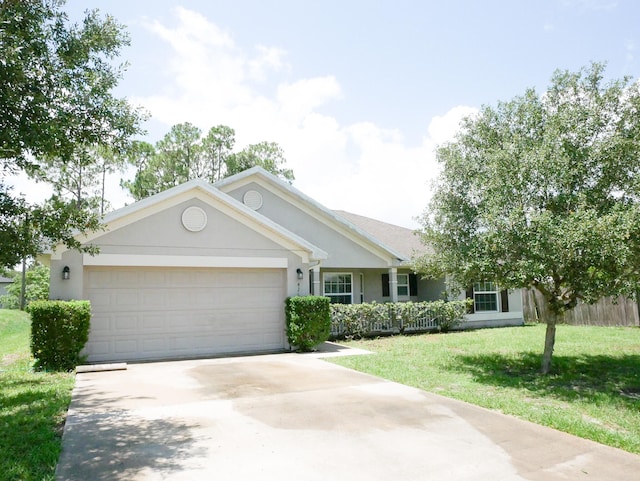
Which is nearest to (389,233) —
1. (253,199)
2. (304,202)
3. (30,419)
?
(304,202)

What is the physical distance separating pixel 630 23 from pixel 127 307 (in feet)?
43.7

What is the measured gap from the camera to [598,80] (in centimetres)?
966

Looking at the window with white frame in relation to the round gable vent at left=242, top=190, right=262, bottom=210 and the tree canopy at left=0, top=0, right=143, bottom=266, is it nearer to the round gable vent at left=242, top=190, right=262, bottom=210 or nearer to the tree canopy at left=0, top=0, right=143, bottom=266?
the round gable vent at left=242, top=190, right=262, bottom=210

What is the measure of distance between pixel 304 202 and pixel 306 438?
12416mm

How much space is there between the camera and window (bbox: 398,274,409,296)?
2039 cm

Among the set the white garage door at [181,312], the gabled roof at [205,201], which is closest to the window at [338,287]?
the gabled roof at [205,201]

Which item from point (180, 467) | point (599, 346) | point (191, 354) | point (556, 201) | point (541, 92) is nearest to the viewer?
point (180, 467)

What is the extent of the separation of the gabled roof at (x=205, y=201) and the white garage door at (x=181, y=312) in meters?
0.91

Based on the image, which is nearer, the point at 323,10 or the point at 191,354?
the point at 323,10

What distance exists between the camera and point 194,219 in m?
12.1

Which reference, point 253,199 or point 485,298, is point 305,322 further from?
point 485,298

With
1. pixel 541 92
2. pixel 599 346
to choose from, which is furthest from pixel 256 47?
pixel 599 346

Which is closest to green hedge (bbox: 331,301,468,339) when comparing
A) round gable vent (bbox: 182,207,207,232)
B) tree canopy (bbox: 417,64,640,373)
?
round gable vent (bbox: 182,207,207,232)

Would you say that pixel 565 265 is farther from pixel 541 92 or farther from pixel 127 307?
pixel 127 307
